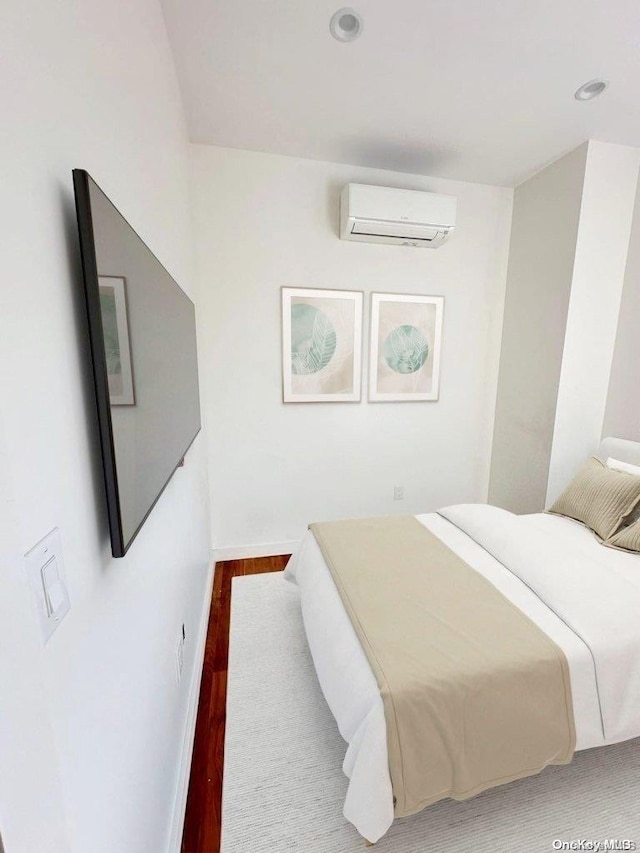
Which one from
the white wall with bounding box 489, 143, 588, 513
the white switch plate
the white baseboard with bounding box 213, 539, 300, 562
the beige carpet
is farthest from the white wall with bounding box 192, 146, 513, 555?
the white switch plate

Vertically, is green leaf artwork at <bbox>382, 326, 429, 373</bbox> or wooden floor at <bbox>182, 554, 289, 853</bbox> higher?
green leaf artwork at <bbox>382, 326, 429, 373</bbox>

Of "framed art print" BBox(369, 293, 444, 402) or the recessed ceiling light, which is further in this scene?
"framed art print" BBox(369, 293, 444, 402)

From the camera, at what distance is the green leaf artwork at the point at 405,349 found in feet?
8.91

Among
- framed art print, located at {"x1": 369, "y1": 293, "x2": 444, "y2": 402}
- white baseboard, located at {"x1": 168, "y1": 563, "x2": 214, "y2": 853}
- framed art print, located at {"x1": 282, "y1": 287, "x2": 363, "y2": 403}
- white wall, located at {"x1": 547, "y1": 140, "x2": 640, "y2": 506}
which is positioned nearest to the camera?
white baseboard, located at {"x1": 168, "y1": 563, "x2": 214, "y2": 853}

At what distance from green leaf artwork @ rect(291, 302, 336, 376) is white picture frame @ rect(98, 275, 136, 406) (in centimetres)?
185

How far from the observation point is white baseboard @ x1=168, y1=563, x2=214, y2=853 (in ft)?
3.64

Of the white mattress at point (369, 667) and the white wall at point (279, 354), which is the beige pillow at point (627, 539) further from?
the white wall at point (279, 354)

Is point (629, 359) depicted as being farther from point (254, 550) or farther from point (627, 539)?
point (254, 550)

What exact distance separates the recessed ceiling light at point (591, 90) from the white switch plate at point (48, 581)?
2.84m

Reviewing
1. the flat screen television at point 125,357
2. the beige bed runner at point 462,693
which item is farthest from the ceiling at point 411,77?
the beige bed runner at point 462,693

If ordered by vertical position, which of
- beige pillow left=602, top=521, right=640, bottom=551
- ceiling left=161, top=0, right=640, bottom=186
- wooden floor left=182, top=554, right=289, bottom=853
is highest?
ceiling left=161, top=0, right=640, bottom=186

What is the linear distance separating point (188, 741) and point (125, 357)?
1511 mm

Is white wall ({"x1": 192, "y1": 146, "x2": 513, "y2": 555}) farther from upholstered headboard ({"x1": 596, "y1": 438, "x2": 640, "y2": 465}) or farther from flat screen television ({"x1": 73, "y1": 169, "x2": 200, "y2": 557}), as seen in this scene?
flat screen television ({"x1": 73, "y1": 169, "x2": 200, "y2": 557})

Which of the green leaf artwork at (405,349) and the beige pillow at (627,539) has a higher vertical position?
the green leaf artwork at (405,349)
